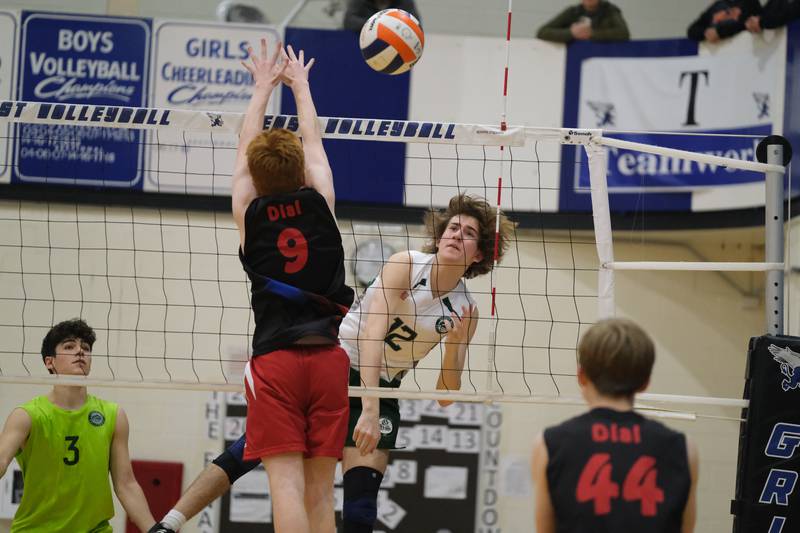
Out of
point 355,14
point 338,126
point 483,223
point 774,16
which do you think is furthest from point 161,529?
point 774,16

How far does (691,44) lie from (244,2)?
407 centimetres

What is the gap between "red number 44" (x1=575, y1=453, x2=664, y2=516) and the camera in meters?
2.94

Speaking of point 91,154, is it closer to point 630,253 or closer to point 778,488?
point 630,253

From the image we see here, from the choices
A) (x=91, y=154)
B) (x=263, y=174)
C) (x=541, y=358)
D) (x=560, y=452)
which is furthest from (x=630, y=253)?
(x=560, y=452)

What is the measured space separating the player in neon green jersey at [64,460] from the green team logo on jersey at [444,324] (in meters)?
1.77

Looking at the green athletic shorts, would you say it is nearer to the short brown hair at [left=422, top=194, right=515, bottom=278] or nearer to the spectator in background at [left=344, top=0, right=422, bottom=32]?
the short brown hair at [left=422, top=194, right=515, bottom=278]

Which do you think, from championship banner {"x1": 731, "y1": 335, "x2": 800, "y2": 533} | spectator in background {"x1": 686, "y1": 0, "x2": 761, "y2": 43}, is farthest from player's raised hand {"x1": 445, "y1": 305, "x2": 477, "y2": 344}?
spectator in background {"x1": 686, "y1": 0, "x2": 761, "y2": 43}

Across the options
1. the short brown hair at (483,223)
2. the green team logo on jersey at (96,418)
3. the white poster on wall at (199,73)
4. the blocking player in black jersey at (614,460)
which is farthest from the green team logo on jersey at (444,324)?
the white poster on wall at (199,73)

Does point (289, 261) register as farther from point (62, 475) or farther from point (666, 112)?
point (666, 112)

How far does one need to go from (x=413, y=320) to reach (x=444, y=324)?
0.16 m

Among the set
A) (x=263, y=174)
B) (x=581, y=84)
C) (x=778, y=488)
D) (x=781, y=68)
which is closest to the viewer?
(x=263, y=174)

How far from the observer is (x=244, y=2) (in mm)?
10031

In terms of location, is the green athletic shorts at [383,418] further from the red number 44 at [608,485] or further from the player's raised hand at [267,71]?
the red number 44 at [608,485]

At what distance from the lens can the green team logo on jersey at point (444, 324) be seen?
223 inches
